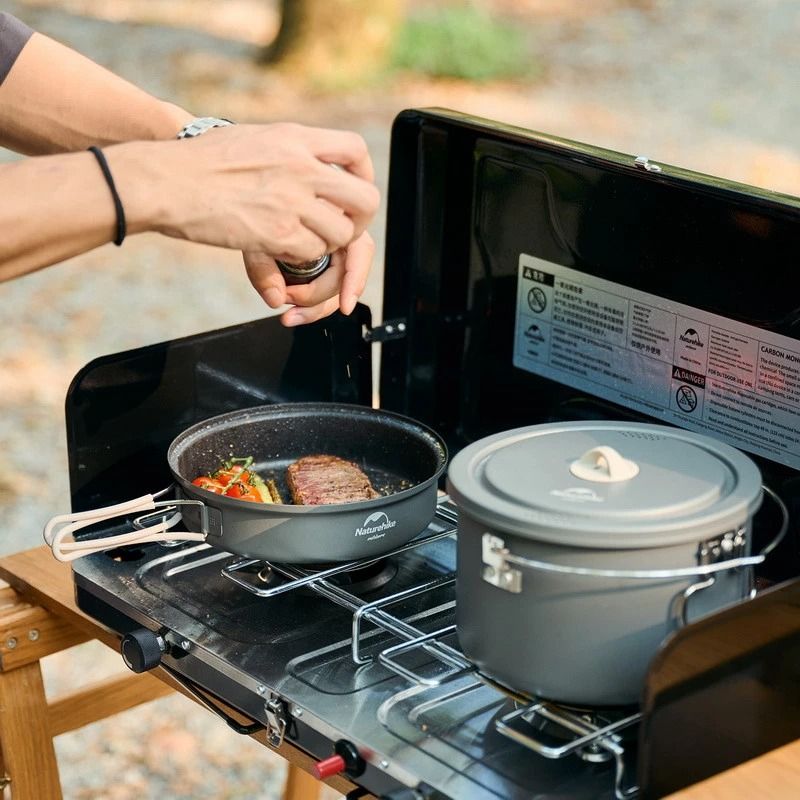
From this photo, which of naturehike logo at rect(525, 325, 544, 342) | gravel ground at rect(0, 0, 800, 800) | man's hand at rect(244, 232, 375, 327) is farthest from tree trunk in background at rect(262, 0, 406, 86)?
man's hand at rect(244, 232, 375, 327)

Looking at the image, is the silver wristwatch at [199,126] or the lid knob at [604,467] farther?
the silver wristwatch at [199,126]

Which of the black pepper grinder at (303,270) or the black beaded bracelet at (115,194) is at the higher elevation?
the black beaded bracelet at (115,194)

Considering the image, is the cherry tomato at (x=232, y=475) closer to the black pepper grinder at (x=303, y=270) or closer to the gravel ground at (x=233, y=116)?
the black pepper grinder at (x=303, y=270)

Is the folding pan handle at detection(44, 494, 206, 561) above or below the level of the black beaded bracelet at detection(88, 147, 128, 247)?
below

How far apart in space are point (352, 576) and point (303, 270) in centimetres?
44

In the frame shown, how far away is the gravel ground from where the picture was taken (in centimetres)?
327

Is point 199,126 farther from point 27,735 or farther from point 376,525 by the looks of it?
point 27,735

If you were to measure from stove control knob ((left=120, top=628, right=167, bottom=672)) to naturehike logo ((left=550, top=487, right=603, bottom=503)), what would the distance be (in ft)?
2.06

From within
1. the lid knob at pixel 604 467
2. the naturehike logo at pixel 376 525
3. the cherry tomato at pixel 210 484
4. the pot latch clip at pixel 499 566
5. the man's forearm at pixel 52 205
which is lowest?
the cherry tomato at pixel 210 484

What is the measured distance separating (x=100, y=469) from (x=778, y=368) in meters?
1.01

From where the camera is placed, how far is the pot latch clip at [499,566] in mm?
1224

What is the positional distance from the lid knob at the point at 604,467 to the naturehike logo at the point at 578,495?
0.03m

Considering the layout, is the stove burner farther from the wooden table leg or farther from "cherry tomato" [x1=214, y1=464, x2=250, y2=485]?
the wooden table leg

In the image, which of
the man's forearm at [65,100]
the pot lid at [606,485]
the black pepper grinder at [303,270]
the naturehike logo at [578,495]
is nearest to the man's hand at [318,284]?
the black pepper grinder at [303,270]
